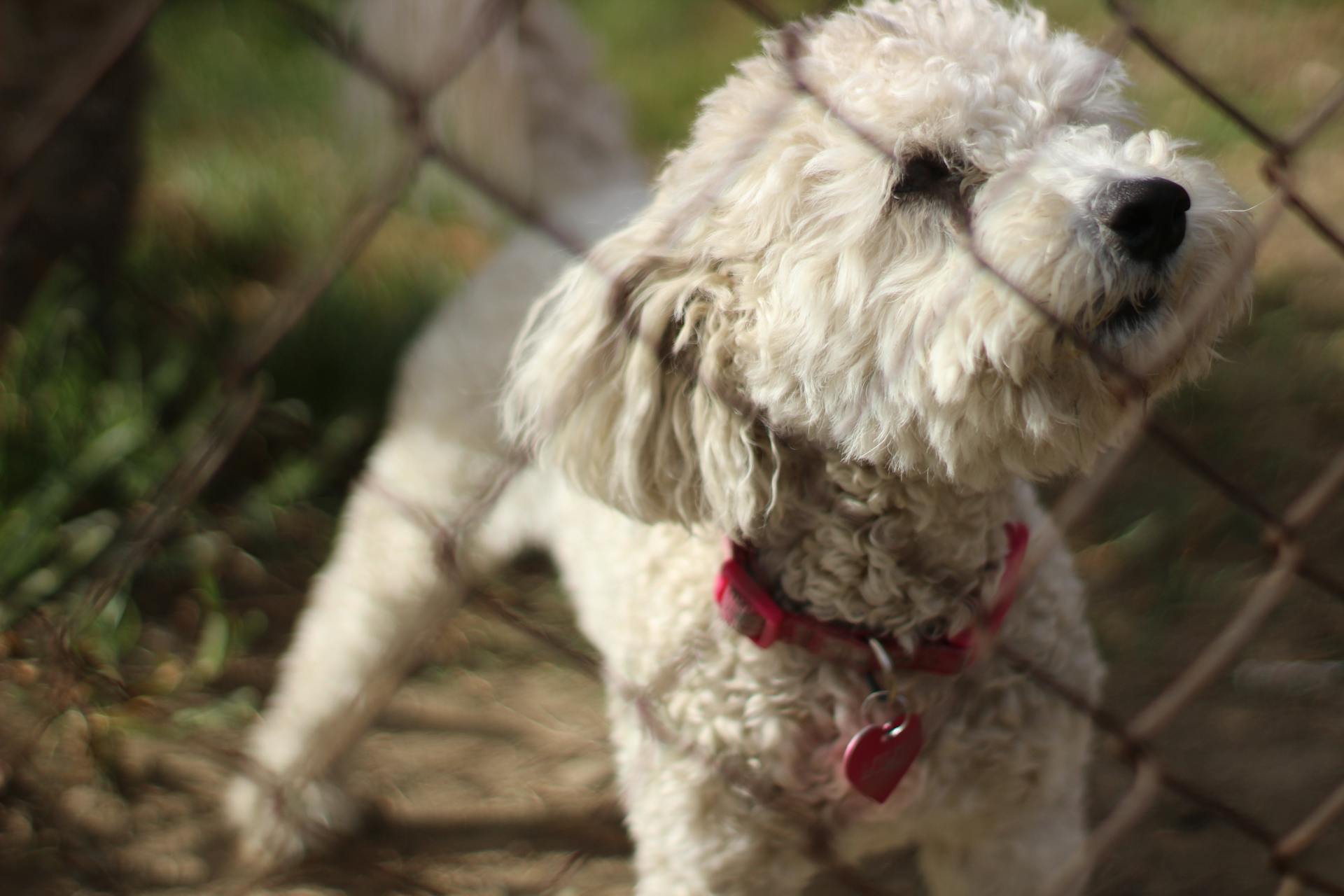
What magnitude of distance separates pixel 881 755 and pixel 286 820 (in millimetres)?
1173

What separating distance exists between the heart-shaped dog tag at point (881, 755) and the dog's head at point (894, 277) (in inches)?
11.4

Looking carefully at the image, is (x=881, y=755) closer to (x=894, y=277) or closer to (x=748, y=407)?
(x=748, y=407)

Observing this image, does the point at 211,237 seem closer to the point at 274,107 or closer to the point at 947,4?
the point at 274,107

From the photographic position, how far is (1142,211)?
1091 millimetres

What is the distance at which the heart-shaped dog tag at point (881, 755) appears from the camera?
4.30 ft

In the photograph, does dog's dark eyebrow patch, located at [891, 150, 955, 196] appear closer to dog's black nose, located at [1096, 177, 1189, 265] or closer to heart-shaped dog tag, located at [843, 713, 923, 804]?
dog's black nose, located at [1096, 177, 1189, 265]

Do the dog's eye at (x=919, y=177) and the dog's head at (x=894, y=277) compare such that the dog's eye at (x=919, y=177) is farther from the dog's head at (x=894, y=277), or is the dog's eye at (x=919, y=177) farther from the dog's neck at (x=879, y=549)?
the dog's neck at (x=879, y=549)

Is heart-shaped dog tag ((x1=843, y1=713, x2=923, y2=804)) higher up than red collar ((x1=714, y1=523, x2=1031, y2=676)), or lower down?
lower down

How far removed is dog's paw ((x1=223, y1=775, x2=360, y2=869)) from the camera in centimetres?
203

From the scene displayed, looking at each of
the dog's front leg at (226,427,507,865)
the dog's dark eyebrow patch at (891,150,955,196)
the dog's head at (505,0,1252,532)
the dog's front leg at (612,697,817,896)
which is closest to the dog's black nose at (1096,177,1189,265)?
the dog's head at (505,0,1252,532)

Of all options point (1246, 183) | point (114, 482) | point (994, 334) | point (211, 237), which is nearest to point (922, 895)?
point (994, 334)

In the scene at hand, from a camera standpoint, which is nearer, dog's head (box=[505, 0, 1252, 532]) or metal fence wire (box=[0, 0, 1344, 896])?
metal fence wire (box=[0, 0, 1344, 896])

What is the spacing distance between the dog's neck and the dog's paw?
1080 mm

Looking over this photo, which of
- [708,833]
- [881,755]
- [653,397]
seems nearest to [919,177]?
[653,397]
